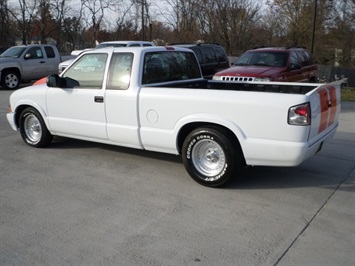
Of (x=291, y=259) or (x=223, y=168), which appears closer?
(x=291, y=259)

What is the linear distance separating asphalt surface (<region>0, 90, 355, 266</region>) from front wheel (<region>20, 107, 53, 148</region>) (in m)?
0.44

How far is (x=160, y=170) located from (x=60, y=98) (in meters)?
2.01

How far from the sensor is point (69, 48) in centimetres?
4456

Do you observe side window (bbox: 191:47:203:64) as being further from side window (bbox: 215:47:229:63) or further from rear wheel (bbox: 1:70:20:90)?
rear wheel (bbox: 1:70:20:90)

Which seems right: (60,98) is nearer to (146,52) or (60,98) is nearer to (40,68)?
(146,52)

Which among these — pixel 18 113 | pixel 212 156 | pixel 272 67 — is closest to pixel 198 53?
pixel 272 67

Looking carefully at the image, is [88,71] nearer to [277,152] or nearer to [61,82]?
[61,82]

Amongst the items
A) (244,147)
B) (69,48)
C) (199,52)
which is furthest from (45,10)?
(244,147)

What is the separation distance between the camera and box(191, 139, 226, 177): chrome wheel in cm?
492

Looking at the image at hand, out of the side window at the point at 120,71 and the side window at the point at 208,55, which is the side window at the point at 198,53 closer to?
the side window at the point at 208,55

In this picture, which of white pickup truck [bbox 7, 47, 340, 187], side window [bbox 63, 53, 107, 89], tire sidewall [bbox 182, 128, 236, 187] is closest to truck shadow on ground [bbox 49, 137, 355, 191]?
tire sidewall [bbox 182, 128, 236, 187]

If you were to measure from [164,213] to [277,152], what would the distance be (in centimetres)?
144

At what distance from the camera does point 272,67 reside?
1127cm

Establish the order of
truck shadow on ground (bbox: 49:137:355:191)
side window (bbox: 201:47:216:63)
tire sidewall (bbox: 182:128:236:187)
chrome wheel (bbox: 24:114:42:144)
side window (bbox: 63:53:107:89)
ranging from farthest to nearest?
side window (bbox: 201:47:216:63) → chrome wheel (bbox: 24:114:42:144) → side window (bbox: 63:53:107:89) → truck shadow on ground (bbox: 49:137:355:191) → tire sidewall (bbox: 182:128:236:187)
